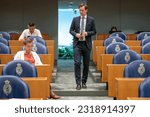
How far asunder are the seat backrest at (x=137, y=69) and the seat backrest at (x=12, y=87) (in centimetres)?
203

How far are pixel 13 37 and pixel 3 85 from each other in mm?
9372

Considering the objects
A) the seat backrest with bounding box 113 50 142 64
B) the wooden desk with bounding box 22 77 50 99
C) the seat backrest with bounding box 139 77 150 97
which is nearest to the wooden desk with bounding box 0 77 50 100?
the wooden desk with bounding box 22 77 50 99

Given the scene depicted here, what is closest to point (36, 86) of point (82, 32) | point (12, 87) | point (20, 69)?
point (20, 69)

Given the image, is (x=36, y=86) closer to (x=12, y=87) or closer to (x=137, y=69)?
(x=12, y=87)

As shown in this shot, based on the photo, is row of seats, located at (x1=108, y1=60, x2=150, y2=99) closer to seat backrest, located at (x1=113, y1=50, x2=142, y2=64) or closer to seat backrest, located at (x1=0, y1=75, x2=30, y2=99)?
seat backrest, located at (x1=113, y1=50, x2=142, y2=64)

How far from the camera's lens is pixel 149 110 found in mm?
2643

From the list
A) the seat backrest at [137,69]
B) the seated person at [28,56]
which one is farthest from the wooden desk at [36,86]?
the seated person at [28,56]

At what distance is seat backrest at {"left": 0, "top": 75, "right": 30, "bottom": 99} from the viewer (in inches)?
179

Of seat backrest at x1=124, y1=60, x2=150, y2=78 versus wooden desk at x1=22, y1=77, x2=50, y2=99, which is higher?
seat backrest at x1=124, y1=60, x2=150, y2=78

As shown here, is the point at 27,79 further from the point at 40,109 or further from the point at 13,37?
the point at 13,37

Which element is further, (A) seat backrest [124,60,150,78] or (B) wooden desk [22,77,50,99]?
(A) seat backrest [124,60,150,78]

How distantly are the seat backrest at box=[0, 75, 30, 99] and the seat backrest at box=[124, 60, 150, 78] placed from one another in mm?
2028

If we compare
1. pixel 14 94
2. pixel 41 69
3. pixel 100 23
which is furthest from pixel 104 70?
pixel 100 23

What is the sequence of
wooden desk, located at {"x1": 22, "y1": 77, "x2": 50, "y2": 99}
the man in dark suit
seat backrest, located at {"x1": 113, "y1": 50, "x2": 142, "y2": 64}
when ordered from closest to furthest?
wooden desk, located at {"x1": 22, "y1": 77, "x2": 50, "y2": 99} < seat backrest, located at {"x1": 113, "y1": 50, "x2": 142, "y2": 64} < the man in dark suit
